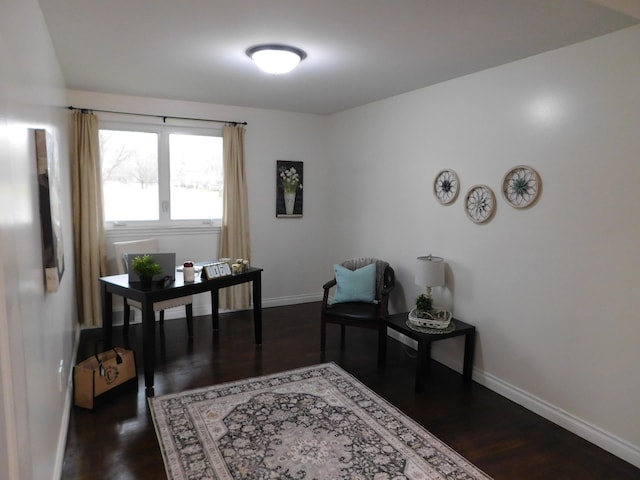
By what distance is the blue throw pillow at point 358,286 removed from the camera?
4137 mm

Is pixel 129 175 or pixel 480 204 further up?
pixel 129 175

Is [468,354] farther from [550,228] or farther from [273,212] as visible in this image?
[273,212]

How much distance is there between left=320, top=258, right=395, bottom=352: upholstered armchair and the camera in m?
3.85

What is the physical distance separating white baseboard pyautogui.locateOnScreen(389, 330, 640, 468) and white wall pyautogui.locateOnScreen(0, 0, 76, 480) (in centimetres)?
291

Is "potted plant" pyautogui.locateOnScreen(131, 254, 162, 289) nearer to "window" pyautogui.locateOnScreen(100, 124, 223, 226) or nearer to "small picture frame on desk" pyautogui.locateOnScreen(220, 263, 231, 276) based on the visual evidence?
"small picture frame on desk" pyautogui.locateOnScreen(220, 263, 231, 276)

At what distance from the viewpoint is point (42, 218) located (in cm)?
203

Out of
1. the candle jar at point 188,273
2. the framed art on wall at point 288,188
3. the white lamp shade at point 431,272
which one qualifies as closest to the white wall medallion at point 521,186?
the white lamp shade at point 431,272

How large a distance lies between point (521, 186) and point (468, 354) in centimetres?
138

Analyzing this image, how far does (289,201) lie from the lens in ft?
17.8

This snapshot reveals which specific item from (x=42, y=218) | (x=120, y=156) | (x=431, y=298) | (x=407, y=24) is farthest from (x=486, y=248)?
(x=120, y=156)

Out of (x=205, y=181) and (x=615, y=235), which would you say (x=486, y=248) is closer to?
(x=615, y=235)

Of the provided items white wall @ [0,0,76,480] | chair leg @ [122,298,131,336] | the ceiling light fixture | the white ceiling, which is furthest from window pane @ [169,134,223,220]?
white wall @ [0,0,76,480]

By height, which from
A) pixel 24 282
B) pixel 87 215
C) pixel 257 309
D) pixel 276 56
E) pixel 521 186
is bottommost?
pixel 257 309

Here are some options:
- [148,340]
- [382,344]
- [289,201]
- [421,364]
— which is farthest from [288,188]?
[421,364]
